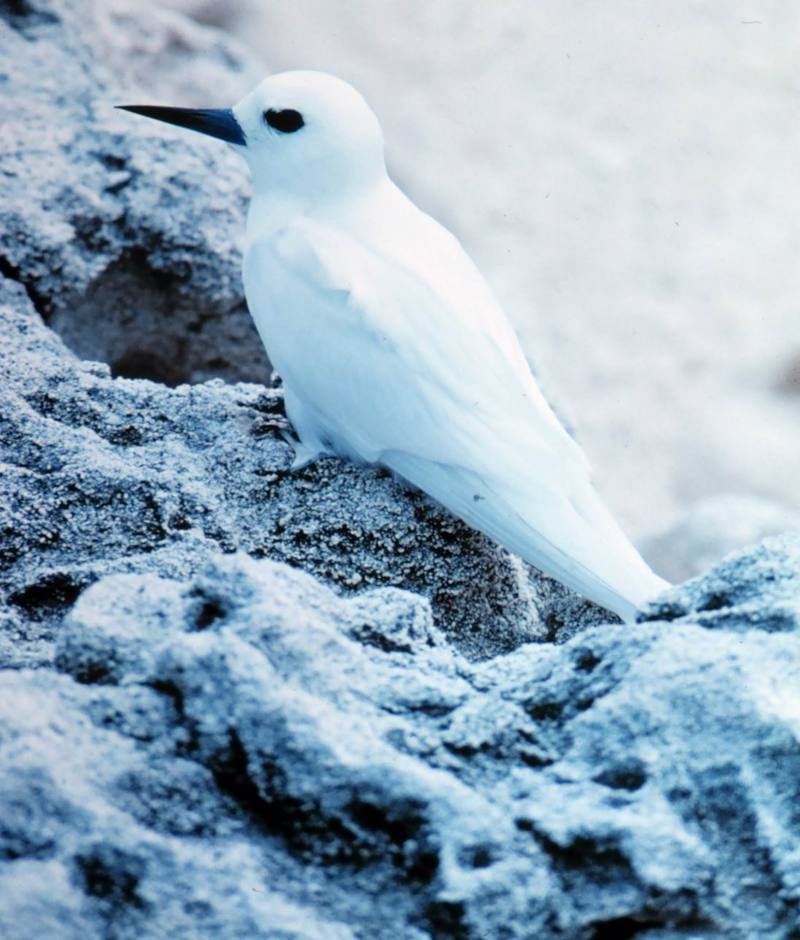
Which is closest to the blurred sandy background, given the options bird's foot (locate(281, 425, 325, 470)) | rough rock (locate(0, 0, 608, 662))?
rough rock (locate(0, 0, 608, 662))

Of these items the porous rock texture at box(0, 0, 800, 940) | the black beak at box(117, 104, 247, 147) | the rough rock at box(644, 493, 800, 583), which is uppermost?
the porous rock texture at box(0, 0, 800, 940)

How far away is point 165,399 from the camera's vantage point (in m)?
1.71

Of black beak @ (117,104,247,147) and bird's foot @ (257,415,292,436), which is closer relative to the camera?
bird's foot @ (257,415,292,436)

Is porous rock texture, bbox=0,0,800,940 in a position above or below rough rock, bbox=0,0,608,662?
above

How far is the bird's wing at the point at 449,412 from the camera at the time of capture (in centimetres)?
160

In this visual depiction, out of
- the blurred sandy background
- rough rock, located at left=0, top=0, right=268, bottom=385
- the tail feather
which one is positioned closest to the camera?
the tail feather

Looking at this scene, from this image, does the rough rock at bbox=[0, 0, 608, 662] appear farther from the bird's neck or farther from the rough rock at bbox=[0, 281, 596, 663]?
the bird's neck

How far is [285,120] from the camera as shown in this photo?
71.5 inches

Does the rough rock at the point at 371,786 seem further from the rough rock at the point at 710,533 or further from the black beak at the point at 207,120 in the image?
the rough rock at the point at 710,533

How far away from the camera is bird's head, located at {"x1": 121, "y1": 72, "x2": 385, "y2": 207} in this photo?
5.94 feet

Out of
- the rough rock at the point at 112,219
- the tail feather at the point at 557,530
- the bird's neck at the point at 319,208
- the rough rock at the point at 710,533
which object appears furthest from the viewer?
the rough rock at the point at 710,533

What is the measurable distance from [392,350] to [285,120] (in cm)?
39

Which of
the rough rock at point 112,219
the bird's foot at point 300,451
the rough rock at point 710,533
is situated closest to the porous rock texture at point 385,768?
the bird's foot at point 300,451

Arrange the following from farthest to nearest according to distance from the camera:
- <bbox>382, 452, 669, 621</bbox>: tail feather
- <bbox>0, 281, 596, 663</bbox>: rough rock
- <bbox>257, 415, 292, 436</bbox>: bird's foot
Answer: <bbox>257, 415, 292, 436</bbox>: bird's foot
<bbox>382, 452, 669, 621</bbox>: tail feather
<bbox>0, 281, 596, 663</bbox>: rough rock
